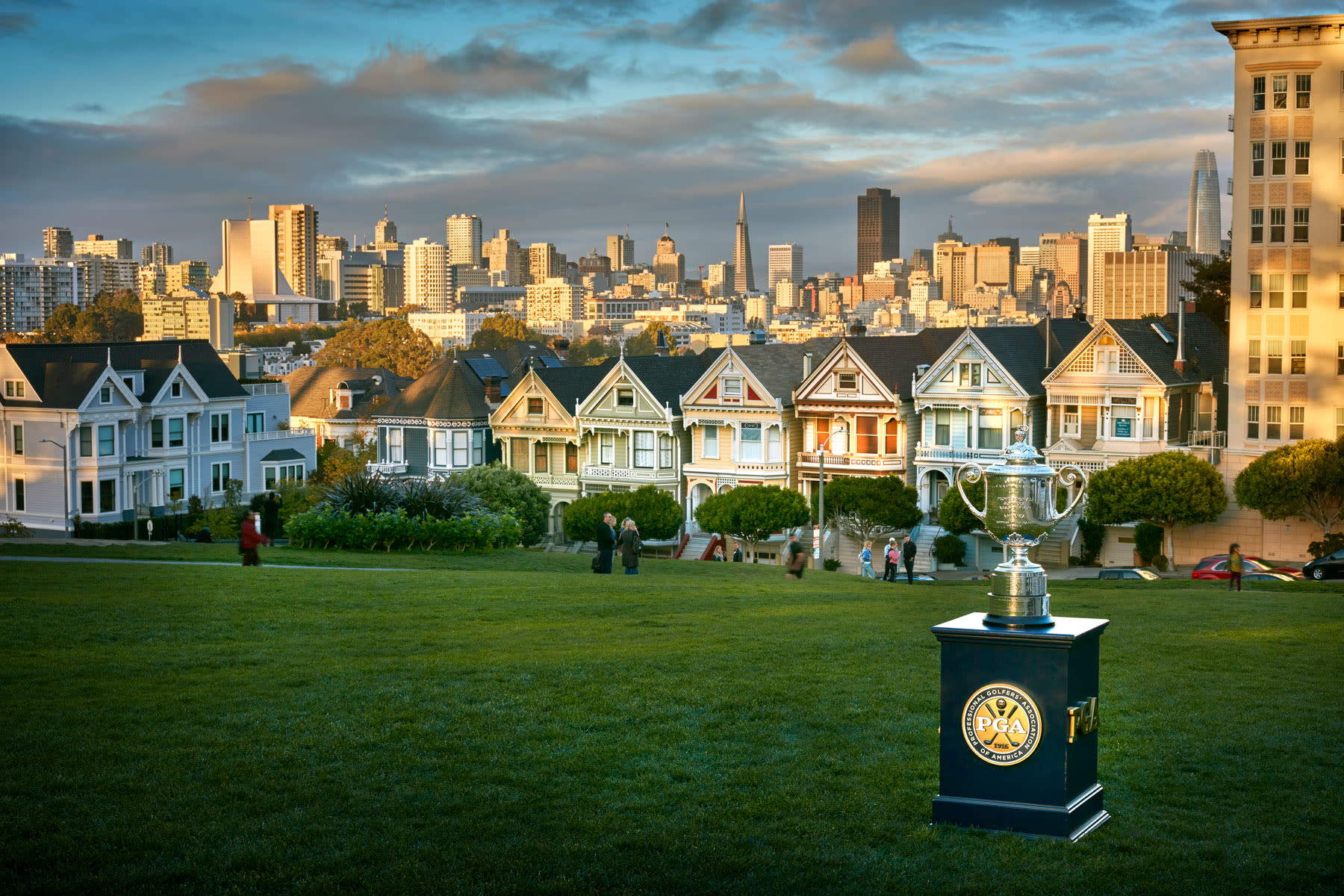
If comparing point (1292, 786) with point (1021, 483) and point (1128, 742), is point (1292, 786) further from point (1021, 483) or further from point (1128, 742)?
point (1021, 483)

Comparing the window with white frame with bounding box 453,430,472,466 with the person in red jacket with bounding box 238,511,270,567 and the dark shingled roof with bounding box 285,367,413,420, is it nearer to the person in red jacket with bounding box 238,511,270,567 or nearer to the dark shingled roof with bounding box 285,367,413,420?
the dark shingled roof with bounding box 285,367,413,420

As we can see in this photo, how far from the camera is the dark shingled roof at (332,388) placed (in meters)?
95.9

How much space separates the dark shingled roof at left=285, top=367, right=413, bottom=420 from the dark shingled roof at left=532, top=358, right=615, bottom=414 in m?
23.7

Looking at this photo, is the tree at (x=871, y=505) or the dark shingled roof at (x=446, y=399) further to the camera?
the dark shingled roof at (x=446, y=399)

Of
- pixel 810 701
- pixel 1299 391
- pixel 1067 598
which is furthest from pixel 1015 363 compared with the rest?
pixel 810 701

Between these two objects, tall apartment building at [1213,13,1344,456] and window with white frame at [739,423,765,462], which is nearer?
tall apartment building at [1213,13,1344,456]

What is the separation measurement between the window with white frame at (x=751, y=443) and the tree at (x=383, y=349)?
8551cm

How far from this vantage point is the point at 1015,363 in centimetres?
6356

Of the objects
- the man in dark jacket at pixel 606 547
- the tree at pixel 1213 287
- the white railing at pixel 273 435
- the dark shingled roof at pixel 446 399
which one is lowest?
the man in dark jacket at pixel 606 547

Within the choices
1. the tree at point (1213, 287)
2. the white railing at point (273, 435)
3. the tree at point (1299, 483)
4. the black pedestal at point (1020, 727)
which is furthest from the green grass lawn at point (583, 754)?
the white railing at point (273, 435)

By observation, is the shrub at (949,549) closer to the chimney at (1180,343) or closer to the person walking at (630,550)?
the chimney at (1180,343)

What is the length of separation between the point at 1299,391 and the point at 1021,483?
5429 cm

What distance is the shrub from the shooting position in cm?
6094

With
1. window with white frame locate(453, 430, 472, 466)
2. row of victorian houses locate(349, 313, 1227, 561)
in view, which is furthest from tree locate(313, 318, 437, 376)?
row of victorian houses locate(349, 313, 1227, 561)
